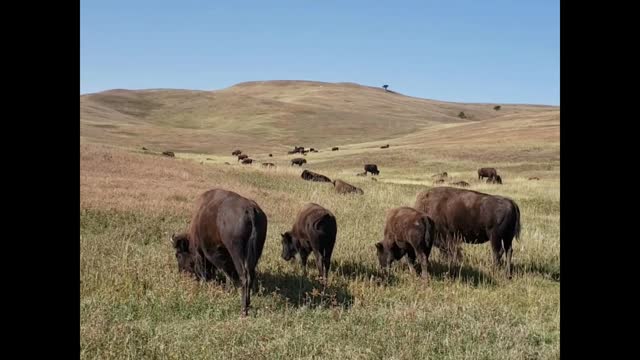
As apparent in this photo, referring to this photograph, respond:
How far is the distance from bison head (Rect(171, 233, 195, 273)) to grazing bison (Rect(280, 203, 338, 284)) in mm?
2249

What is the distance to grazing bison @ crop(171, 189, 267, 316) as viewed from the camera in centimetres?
764

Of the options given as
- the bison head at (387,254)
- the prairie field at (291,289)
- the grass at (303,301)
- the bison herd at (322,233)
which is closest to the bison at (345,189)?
the prairie field at (291,289)

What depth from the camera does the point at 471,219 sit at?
1155 centimetres

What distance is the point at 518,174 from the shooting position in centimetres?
4338

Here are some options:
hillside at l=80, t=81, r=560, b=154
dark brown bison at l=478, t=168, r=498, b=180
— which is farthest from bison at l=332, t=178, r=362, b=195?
hillside at l=80, t=81, r=560, b=154

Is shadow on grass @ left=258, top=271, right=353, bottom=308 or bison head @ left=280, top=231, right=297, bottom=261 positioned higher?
bison head @ left=280, top=231, right=297, bottom=261

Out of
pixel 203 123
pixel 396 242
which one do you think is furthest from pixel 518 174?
pixel 203 123

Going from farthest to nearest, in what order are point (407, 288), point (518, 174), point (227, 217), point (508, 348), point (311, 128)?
point (311, 128)
point (518, 174)
point (407, 288)
point (227, 217)
point (508, 348)

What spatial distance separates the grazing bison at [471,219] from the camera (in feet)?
36.1

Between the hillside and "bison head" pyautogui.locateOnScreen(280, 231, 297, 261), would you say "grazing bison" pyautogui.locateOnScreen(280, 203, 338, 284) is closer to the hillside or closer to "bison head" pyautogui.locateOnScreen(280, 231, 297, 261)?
"bison head" pyautogui.locateOnScreen(280, 231, 297, 261)

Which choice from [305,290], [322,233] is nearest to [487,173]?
[322,233]

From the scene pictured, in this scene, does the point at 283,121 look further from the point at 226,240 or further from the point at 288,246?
the point at 226,240
